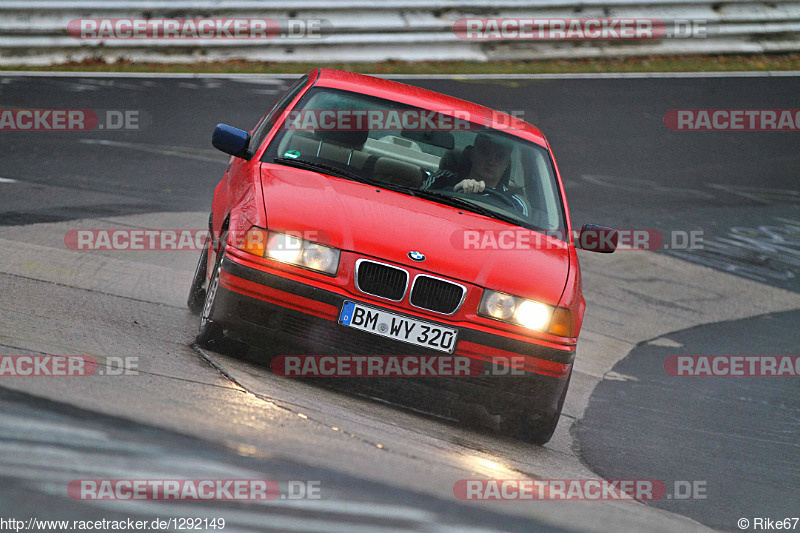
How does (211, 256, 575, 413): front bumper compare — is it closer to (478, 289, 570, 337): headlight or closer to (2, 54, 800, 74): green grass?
(478, 289, 570, 337): headlight

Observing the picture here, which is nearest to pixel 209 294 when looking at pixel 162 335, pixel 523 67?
pixel 162 335

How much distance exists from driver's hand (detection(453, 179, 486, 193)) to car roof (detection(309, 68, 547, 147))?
1.92ft

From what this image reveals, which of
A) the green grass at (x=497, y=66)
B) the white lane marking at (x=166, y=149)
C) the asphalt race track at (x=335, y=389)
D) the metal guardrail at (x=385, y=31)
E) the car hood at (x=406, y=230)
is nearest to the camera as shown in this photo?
the asphalt race track at (x=335, y=389)

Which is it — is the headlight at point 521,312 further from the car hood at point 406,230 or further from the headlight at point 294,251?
the headlight at point 294,251

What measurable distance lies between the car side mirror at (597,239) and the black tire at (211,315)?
212 centimetres

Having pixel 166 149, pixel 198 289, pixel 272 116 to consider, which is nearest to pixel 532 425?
pixel 198 289

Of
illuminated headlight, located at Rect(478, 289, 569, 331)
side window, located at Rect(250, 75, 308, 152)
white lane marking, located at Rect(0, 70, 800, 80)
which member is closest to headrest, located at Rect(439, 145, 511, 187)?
side window, located at Rect(250, 75, 308, 152)

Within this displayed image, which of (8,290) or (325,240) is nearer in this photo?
(325,240)

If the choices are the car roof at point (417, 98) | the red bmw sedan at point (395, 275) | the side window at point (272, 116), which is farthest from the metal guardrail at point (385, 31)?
the red bmw sedan at point (395, 275)

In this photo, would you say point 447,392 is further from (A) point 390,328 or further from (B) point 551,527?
(B) point 551,527

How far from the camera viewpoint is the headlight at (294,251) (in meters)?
4.66

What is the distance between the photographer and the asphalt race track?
3.29 meters

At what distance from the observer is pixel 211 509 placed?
2.96 meters

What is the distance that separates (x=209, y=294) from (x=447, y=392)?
1328 mm
